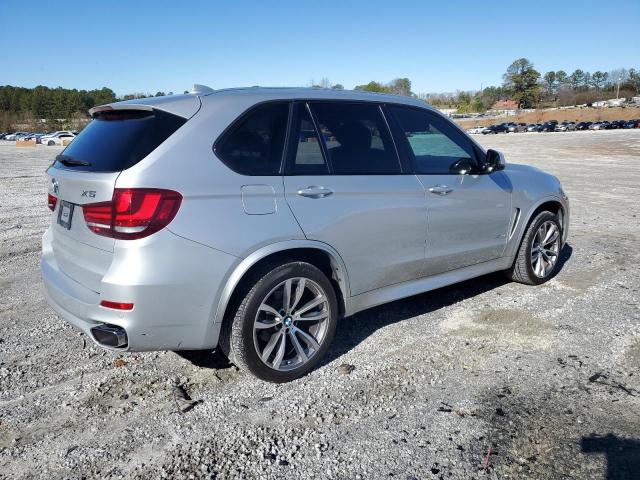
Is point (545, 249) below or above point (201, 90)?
below

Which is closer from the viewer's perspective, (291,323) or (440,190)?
(291,323)

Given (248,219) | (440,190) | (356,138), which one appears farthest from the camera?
(440,190)

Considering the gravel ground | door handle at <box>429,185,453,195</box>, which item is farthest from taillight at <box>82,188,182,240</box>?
door handle at <box>429,185,453,195</box>

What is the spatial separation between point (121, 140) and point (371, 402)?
86.2 inches

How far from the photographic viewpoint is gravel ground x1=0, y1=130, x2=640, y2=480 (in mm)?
2715

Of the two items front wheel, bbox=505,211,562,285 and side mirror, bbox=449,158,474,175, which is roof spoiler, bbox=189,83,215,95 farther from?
front wheel, bbox=505,211,562,285

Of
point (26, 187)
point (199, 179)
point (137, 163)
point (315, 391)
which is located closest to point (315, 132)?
point (199, 179)

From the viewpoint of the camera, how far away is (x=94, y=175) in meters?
3.08

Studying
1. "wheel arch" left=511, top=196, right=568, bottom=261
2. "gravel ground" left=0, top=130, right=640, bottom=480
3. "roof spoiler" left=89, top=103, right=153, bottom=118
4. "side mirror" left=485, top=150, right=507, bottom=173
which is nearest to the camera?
"gravel ground" left=0, top=130, right=640, bottom=480

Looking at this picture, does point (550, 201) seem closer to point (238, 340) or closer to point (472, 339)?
point (472, 339)

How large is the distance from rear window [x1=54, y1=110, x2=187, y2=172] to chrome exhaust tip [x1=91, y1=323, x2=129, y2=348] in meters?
0.89

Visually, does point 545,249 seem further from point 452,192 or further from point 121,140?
point 121,140

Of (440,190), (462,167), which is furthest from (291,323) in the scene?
(462,167)

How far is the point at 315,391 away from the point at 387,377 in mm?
512
